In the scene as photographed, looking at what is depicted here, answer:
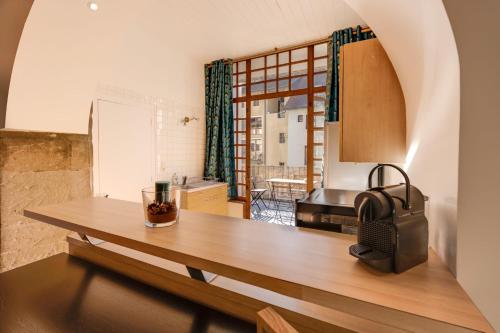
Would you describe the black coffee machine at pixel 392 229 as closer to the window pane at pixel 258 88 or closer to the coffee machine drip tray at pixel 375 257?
the coffee machine drip tray at pixel 375 257

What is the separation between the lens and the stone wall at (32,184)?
177cm

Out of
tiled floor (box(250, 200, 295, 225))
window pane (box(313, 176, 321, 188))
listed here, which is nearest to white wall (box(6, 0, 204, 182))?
window pane (box(313, 176, 321, 188))

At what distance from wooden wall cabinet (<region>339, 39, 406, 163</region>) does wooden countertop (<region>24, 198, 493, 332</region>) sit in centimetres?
75

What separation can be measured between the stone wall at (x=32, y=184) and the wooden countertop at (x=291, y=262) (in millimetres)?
946

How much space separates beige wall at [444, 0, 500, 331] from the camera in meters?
0.64

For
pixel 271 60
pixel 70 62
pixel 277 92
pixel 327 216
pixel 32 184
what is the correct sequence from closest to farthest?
pixel 327 216, pixel 70 62, pixel 32 184, pixel 277 92, pixel 271 60

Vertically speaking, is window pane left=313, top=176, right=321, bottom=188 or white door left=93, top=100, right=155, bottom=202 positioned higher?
white door left=93, top=100, right=155, bottom=202

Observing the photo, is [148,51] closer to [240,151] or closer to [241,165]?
[240,151]

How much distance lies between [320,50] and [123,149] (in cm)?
301

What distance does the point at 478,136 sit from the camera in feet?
2.12

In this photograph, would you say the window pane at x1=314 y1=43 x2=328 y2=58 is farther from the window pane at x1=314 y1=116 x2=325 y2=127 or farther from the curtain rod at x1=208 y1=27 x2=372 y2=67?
the window pane at x1=314 y1=116 x2=325 y2=127

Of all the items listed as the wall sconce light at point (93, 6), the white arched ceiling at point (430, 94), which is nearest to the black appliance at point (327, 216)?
the white arched ceiling at point (430, 94)

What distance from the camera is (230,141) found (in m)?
4.29

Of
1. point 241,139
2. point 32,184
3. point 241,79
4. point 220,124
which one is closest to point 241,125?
point 241,139
